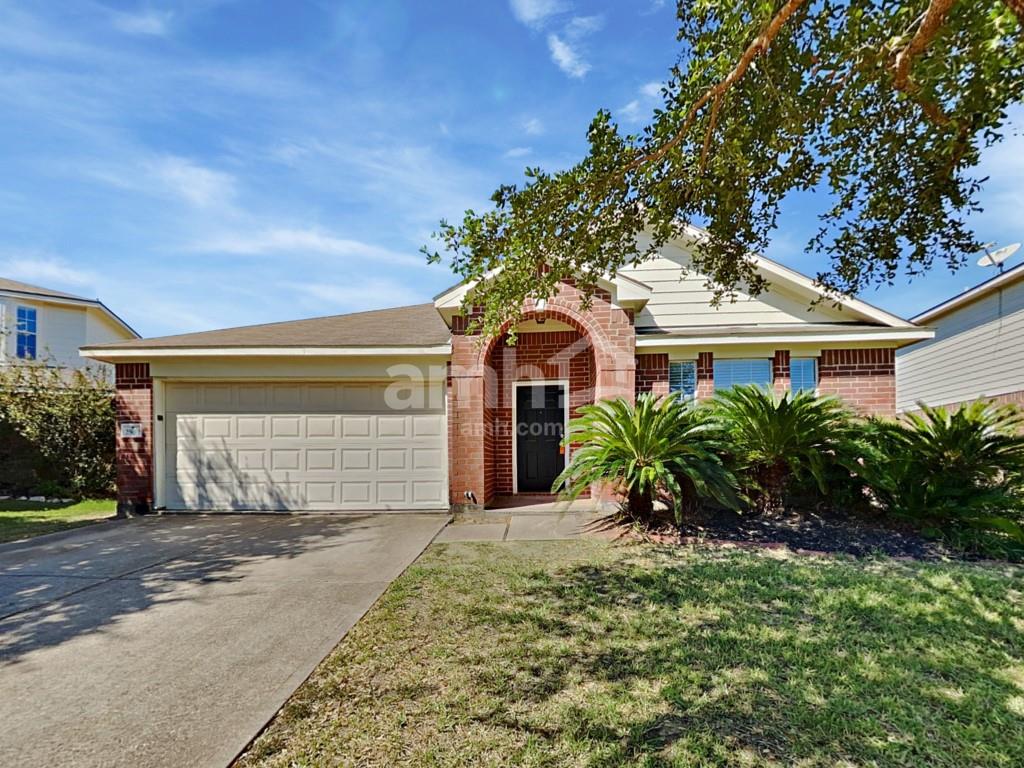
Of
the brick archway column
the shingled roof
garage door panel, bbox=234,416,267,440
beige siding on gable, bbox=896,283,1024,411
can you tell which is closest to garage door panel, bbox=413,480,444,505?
the brick archway column

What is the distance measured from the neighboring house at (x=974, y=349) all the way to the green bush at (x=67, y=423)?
18.2 m

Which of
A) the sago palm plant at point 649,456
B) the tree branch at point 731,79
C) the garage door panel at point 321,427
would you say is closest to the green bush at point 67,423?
the garage door panel at point 321,427

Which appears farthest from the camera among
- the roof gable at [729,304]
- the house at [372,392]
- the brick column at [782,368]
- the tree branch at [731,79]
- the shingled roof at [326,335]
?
the roof gable at [729,304]

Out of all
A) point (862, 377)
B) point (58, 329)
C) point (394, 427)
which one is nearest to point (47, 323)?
point (58, 329)

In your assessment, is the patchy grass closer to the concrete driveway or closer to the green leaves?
the concrete driveway

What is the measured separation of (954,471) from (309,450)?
932cm

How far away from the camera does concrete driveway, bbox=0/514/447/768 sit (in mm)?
2496

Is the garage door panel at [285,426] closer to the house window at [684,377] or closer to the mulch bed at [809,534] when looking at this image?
the mulch bed at [809,534]

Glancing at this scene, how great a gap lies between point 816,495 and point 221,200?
10.0 m

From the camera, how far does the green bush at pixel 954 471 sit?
5.58 meters

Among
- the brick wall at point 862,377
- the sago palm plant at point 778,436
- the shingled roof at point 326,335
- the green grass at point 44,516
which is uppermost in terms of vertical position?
the shingled roof at point 326,335

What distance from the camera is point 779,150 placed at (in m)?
4.60

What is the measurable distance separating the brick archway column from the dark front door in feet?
4.70

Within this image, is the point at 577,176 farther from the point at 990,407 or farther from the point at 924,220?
the point at 990,407
